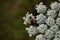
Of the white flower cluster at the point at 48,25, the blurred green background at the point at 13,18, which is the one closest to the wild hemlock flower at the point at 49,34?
the white flower cluster at the point at 48,25

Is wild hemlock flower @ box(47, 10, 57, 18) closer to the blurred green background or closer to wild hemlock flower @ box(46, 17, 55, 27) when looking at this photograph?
wild hemlock flower @ box(46, 17, 55, 27)

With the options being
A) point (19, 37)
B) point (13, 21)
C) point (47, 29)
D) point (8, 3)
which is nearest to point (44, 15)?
point (47, 29)

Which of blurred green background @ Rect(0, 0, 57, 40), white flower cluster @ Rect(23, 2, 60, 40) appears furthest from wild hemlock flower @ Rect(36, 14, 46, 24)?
blurred green background @ Rect(0, 0, 57, 40)

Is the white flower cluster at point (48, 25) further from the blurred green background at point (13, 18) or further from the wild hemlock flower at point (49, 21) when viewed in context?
the blurred green background at point (13, 18)

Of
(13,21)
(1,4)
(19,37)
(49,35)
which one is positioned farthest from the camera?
(1,4)

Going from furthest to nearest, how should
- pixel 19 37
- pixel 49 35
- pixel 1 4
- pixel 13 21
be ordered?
pixel 1 4, pixel 13 21, pixel 19 37, pixel 49 35

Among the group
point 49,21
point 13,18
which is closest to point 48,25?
point 49,21

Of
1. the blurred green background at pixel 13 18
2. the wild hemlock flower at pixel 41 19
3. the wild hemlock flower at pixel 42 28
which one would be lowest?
the wild hemlock flower at pixel 42 28

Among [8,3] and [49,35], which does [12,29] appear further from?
[49,35]
